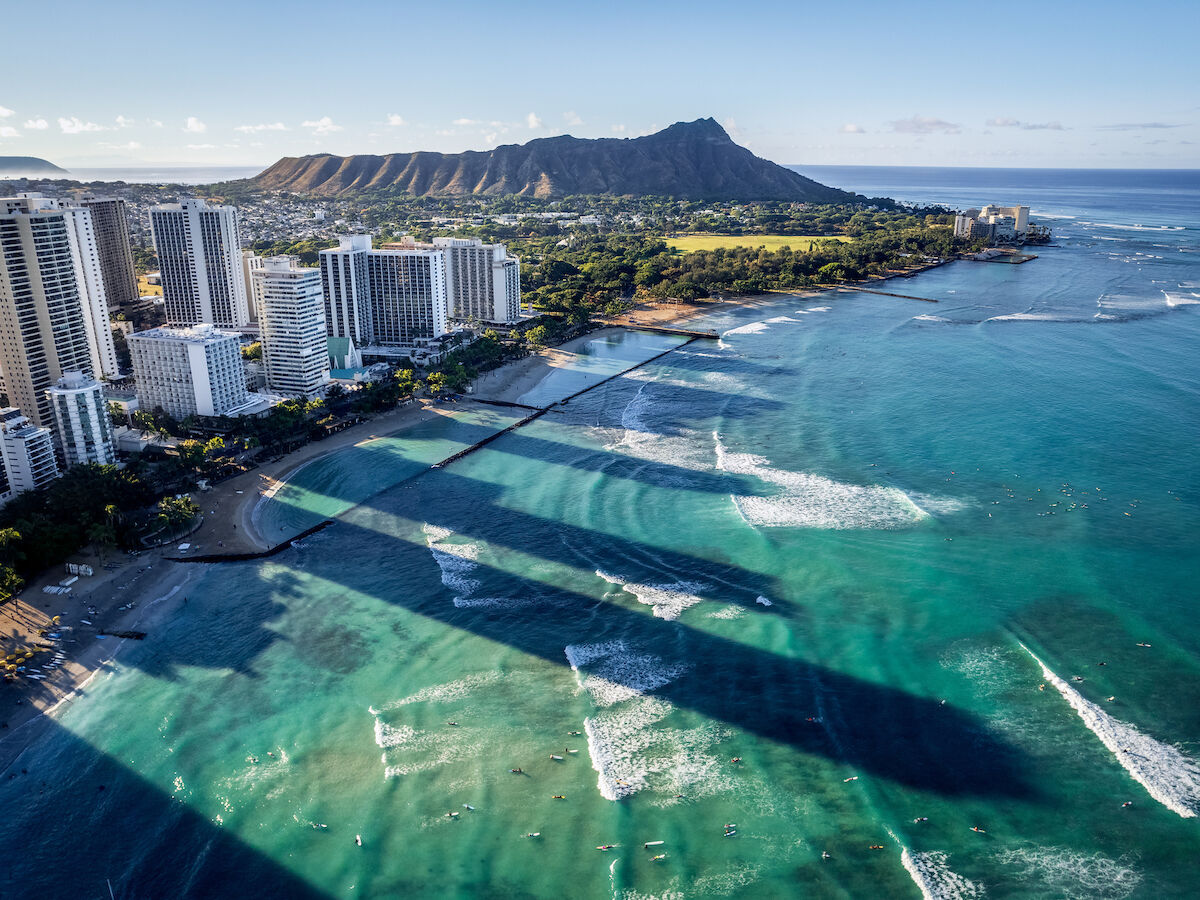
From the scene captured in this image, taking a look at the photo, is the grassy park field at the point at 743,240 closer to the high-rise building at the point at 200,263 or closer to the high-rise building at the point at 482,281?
the high-rise building at the point at 482,281

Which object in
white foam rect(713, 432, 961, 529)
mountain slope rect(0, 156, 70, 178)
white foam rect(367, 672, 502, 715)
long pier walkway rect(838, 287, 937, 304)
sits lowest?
white foam rect(367, 672, 502, 715)

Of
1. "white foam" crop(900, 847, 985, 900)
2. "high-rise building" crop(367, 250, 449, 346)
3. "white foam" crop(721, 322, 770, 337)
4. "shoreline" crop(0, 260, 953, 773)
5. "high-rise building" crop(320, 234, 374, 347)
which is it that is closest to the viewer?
"white foam" crop(900, 847, 985, 900)

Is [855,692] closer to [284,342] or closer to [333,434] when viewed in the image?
[333,434]

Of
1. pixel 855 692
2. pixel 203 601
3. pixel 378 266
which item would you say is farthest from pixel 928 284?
pixel 203 601

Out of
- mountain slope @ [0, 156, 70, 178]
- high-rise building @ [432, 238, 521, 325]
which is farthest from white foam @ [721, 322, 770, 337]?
mountain slope @ [0, 156, 70, 178]

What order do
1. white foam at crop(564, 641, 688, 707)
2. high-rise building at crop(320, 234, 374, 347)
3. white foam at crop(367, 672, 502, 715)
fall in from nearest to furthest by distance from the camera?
white foam at crop(367, 672, 502, 715) → white foam at crop(564, 641, 688, 707) → high-rise building at crop(320, 234, 374, 347)

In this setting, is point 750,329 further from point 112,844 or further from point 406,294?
point 112,844

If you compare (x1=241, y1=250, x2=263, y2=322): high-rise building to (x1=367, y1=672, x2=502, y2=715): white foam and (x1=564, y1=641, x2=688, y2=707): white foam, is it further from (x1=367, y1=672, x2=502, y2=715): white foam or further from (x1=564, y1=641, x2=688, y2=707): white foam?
(x1=564, y1=641, x2=688, y2=707): white foam
